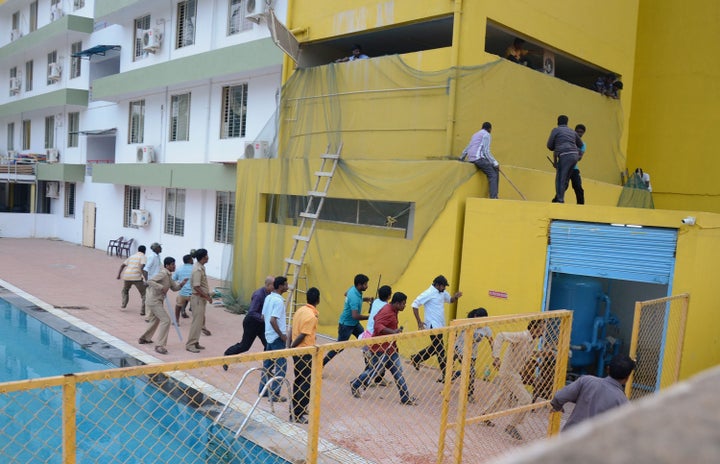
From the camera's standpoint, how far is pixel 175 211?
66.0 ft

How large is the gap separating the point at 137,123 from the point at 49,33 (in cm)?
791

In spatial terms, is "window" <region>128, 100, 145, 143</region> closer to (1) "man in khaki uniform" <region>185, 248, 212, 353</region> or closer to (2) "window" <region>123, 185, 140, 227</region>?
(2) "window" <region>123, 185, 140, 227</region>

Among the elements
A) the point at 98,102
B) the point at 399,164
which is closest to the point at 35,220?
the point at 98,102

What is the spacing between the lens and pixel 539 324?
650 centimetres

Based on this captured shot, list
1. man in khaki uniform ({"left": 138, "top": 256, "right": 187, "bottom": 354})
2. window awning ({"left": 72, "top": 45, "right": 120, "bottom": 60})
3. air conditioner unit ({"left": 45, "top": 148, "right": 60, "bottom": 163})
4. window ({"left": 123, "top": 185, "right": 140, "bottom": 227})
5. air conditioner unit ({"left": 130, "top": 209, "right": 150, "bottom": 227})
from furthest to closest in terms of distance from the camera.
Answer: air conditioner unit ({"left": 45, "top": 148, "right": 60, "bottom": 163})
window awning ({"left": 72, "top": 45, "right": 120, "bottom": 60})
window ({"left": 123, "top": 185, "right": 140, "bottom": 227})
air conditioner unit ({"left": 130, "top": 209, "right": 150, "bottom": 227})
man in khaki uniform ({"left": 138, "top": 256, "right": 187, "bottom": 354})

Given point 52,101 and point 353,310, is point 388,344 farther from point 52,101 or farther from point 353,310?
point 52,101

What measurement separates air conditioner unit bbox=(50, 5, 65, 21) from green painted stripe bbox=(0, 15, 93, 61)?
1090 mm

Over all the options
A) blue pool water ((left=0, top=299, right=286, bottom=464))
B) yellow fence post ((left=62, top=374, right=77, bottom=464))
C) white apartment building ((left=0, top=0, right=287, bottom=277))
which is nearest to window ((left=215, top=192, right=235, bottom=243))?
white apartment building ((left=0, top=0, right=287, bottom=277))

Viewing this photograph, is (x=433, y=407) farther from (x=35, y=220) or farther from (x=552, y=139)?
(x=35, y=220)

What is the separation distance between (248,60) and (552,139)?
887cm

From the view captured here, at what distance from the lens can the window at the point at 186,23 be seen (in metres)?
18.6

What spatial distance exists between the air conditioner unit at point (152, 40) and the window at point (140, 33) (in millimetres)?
912

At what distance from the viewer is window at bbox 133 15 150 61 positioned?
69.0 ft

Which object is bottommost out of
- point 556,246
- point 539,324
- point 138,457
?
point 138,457
